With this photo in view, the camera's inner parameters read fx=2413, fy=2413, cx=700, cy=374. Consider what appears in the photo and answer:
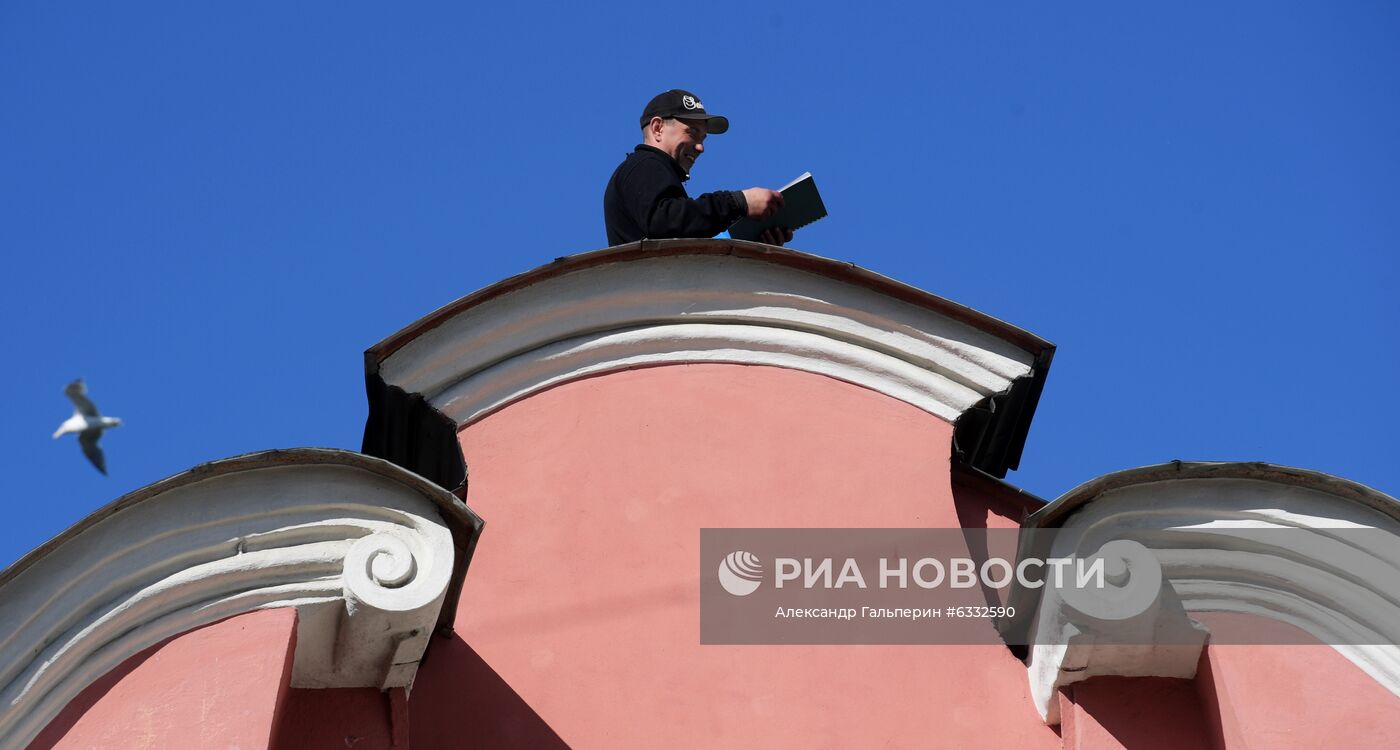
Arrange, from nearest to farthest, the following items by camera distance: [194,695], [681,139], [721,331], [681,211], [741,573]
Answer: [194,695]
[741,573]
[721,331]
[681,211]
[681,139]

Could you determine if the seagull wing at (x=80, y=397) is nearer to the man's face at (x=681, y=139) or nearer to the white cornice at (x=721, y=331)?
the white cornice at (x=721, y=331)

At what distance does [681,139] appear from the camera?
956 cm

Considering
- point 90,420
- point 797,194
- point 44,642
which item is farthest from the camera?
point 797,194

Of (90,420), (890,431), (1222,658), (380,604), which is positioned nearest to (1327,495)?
(1222,658)

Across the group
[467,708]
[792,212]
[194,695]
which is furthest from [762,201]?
[194,695]

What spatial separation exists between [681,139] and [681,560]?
2431mm

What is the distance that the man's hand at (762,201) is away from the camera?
8.88 meters

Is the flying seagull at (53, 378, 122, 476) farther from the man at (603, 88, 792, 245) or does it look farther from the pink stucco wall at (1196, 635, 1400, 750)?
the pink stucco wall at (1196, 635, 1400, 750)

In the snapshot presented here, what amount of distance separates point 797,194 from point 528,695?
2.52m

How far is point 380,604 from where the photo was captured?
267 inches

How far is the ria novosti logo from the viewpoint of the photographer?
7617 mm

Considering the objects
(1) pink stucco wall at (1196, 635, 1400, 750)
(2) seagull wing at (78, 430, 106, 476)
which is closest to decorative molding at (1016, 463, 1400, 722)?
(1) pink stucco wall at (1196, 635, 1400, 750)

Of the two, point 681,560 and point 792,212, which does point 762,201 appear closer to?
point 792,212

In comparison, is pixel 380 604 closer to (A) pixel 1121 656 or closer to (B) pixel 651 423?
(B) pixel 651 423
